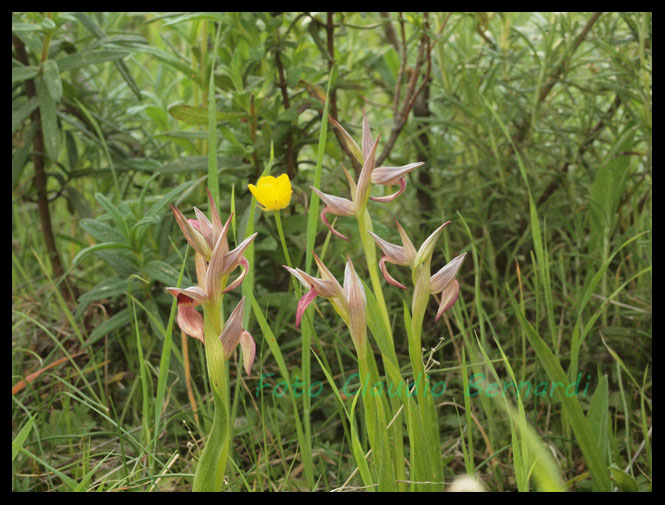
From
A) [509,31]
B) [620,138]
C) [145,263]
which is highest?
[509,31]

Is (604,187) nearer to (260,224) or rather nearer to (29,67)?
(260,224)

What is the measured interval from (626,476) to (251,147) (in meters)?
0.91

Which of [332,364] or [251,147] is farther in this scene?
[332,364]

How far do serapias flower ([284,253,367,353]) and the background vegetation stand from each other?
455 millimetres

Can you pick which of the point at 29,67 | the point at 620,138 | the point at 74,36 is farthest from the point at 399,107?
the point at 74,36

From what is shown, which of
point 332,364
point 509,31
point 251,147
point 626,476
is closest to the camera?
point 626,476

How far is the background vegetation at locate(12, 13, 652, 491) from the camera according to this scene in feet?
4.06

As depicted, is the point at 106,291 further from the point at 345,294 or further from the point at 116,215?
the point at 345,294

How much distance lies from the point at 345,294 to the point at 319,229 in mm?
Result: 763

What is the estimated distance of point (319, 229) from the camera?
1461mm

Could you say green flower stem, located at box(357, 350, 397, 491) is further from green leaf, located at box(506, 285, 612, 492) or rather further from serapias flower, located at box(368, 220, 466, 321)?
green leaf, located at box(506, 285, 612, 492)

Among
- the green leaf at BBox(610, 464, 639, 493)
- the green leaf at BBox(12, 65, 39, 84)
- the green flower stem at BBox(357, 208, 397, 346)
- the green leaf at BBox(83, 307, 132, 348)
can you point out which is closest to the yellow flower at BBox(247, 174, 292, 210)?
the green flower stem at BBox(357, 208, 397, 346)

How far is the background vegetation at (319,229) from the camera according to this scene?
124cm

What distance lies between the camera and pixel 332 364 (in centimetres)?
148
